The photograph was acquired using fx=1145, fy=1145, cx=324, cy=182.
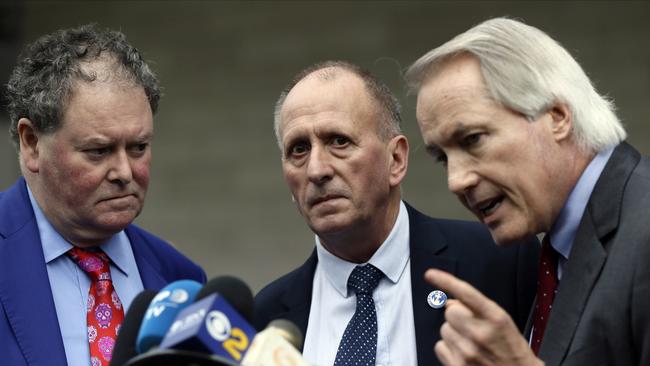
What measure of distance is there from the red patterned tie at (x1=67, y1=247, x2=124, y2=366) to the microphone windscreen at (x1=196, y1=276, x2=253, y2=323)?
1.37 m

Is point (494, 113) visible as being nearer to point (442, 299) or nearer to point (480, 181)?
point (480, 181)

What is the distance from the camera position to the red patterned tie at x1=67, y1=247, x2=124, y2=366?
3.69 meters

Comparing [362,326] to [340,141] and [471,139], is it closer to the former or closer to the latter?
[340,141]

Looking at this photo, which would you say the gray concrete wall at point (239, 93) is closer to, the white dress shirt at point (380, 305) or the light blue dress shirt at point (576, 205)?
the white dress shirt at point (380, 305)

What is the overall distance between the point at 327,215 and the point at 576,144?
A: 1098mm

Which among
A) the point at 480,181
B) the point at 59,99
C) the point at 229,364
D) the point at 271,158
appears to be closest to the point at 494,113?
the point at 480,181

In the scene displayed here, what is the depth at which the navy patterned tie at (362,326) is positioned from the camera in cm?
378

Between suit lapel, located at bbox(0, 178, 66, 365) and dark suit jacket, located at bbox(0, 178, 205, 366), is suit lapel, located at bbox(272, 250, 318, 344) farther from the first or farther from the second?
suit lapel, located at bbox(0, 178, 66, 365)

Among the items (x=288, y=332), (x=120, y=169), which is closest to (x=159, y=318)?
(x=288, y=332)

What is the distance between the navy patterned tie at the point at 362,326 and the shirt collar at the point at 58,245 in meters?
0.79

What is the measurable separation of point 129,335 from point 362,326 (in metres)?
1.36

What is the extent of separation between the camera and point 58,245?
383 cm

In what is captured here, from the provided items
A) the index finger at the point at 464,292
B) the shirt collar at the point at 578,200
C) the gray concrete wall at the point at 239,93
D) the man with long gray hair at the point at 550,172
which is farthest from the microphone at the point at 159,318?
the gray concrete wall at the point at 239,93

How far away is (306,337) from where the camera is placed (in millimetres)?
3965
